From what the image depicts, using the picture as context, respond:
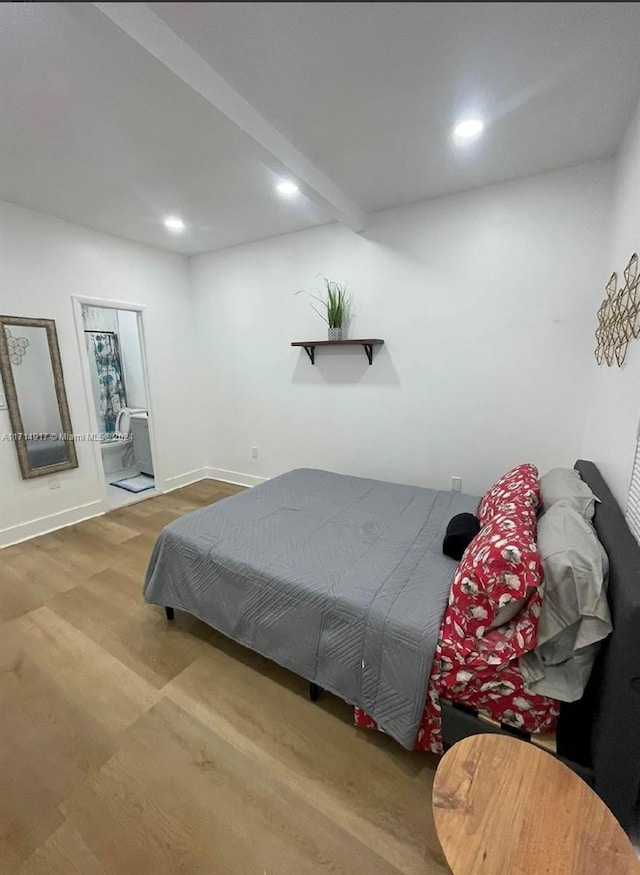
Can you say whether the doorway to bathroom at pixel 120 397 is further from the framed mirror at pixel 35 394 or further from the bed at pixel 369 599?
the bed at pixel 369 599

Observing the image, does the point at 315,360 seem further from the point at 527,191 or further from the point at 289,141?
the point at 527,191

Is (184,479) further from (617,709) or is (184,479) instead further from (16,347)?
(617,709)

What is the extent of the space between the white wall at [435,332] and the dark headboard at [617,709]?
168cm

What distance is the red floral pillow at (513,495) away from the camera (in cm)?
162

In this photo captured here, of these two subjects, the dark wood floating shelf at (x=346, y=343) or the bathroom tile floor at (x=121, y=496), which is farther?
the bathroom tile floor at (x=121, y=496)

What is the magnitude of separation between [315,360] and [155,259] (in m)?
2.07

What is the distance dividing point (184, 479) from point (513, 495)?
3.72m

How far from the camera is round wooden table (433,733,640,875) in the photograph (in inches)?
27.9

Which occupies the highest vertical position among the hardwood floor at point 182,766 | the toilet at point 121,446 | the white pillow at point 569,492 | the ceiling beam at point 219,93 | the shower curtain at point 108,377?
the ceiling beam at point 219,93

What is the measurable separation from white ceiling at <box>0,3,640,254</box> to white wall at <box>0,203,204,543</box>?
44 centimetres

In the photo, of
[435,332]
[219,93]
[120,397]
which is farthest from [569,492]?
[120,397]

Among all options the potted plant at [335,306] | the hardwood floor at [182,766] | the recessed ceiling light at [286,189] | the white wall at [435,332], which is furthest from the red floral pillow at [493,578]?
the recessed ceiling light at [286,189]

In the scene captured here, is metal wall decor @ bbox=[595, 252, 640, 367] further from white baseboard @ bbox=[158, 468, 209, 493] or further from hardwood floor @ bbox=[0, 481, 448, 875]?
→ white baseboard @ bbox=[158, 468, 209, 493]

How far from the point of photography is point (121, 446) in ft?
16.0
